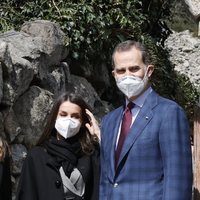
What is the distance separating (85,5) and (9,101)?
228cm

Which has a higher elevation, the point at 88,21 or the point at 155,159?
the point at 88,21

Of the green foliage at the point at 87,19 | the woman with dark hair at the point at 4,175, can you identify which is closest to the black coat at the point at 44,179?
the woman with dark hair at the point at 4,175

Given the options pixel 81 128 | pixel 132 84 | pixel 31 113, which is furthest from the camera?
pixel 31 113

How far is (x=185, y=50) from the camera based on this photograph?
1234 cm

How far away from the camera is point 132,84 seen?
9.36 feet

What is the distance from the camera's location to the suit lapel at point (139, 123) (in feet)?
9.12

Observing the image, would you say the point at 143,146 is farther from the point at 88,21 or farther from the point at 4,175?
the point at 88,21

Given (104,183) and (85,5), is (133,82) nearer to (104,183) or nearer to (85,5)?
(104,183)

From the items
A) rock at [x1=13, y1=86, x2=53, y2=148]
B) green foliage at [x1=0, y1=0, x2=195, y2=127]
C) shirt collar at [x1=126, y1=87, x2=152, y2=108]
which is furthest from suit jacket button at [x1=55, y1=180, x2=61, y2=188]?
green foliage at [x1=0, y1=0, x2=195, y2=127]

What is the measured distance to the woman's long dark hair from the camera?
3373 mm

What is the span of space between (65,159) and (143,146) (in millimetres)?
685

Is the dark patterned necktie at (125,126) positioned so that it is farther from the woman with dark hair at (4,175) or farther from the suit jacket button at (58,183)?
the woman with dark hair at (4,175)

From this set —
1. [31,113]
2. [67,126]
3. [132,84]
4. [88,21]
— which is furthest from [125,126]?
[88,21]

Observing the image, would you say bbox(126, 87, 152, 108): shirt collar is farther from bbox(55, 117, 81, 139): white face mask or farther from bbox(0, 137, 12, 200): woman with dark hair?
bbox(0, 137, 12, 200): woman with dark hair
